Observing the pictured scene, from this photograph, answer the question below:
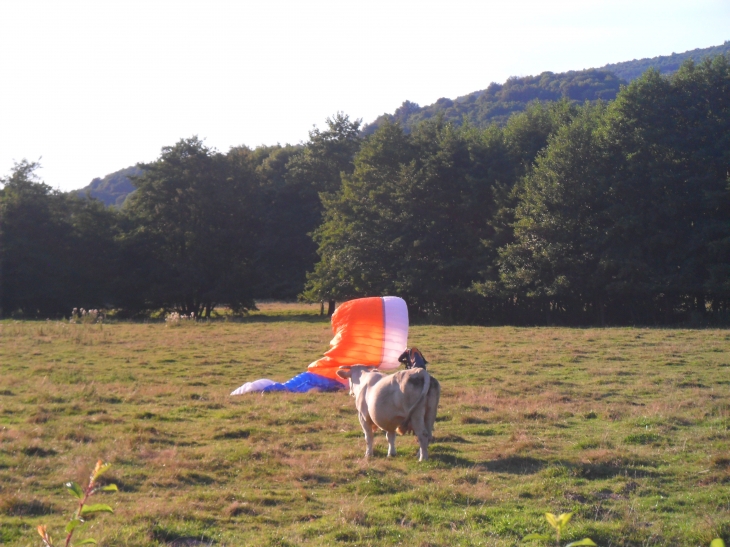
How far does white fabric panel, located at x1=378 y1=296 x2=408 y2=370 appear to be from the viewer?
15492 millimetres

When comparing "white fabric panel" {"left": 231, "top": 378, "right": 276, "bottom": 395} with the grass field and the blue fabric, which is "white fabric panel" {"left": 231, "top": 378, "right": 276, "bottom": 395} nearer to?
the blue fabric

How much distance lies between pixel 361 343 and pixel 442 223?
26005 mm

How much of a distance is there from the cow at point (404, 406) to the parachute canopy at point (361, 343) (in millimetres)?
5106

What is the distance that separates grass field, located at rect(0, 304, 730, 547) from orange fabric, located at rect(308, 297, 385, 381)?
791 mm

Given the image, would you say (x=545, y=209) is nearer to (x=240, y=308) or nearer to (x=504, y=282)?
(x=504, y=282)

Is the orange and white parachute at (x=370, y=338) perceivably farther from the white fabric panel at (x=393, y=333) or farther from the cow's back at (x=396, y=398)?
the cow's back at (x=396, y=398)

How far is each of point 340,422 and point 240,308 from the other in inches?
1438

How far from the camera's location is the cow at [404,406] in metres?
9.76

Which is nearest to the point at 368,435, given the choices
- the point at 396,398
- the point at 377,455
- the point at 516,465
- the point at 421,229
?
the point at 377,455

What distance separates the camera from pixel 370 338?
51.7ft

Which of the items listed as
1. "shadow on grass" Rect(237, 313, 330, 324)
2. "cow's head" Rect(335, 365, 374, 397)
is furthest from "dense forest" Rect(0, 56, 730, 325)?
"cow's head" Rect(335, 365, 374, 397)

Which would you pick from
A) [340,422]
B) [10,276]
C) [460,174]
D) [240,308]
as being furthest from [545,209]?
[10,276]

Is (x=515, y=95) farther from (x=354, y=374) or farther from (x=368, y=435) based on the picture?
(x=368, y=435)

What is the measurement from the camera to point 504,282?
36.7m
